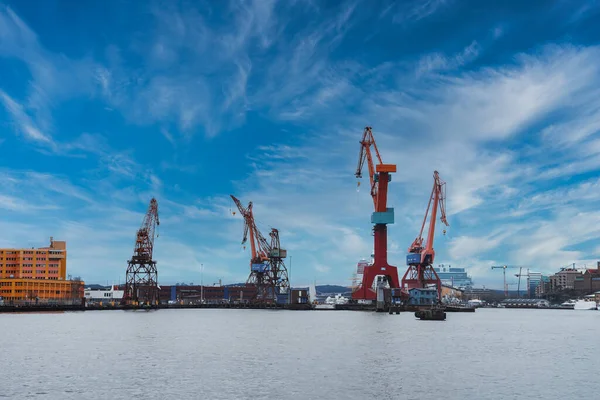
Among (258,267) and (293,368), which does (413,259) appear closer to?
(258,267)

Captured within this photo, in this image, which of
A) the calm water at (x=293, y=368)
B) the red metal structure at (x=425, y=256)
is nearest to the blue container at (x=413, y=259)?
the red metal structure at (x=425, y=256)

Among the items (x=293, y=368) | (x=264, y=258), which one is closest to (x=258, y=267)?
(x=264, y=258)

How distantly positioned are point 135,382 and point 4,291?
13961cm

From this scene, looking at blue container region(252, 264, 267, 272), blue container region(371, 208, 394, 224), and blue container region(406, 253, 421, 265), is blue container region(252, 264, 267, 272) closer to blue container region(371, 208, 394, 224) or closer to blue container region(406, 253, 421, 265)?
blue container region(406, 253, 421, 265)

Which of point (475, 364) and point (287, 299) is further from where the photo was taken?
point (287, 299)

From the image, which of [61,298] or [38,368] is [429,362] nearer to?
[38,368]

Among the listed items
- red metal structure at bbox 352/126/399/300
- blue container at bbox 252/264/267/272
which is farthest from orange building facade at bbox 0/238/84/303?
red metal structure at bbox 352/126/399/300

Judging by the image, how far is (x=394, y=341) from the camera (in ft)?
198

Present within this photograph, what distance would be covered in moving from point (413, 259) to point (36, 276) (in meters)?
99.2

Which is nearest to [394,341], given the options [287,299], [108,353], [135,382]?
[108,353]

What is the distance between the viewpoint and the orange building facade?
156250mm

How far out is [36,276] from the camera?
16988 centimetres

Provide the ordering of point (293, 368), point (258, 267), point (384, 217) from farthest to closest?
point (258, 267) < point (384, 217) < point (293, 368)

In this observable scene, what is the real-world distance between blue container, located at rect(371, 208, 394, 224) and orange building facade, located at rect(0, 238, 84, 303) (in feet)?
276
